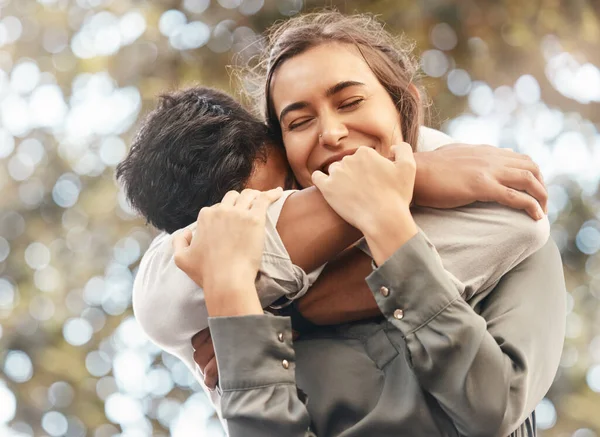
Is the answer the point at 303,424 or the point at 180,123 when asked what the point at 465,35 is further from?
the point at 303,424

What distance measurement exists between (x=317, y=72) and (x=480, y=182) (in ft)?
0.98

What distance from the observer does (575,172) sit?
105 inches

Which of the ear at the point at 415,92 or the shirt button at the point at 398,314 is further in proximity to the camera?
the ear at the point at 415,92

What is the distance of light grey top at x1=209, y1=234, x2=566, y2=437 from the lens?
2.91ft

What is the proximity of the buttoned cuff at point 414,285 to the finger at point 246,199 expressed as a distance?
0.65 feet

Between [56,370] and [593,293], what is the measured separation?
1.75 m

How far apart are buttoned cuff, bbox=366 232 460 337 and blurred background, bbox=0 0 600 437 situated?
1.79 meters

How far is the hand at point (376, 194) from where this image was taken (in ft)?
3.02

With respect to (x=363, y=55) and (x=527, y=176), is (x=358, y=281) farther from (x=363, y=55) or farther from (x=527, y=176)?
(x=363, y=55)

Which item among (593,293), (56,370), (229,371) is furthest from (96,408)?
(229,371)

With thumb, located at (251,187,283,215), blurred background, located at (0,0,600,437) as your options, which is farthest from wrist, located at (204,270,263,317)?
blurred background, located at (0,0,600,437)

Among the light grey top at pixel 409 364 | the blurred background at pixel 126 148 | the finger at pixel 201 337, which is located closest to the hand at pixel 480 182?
the light grey top at pixel 409 364

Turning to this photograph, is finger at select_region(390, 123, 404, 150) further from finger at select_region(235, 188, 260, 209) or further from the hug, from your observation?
finger at select_region(235, 188, 260, 209)

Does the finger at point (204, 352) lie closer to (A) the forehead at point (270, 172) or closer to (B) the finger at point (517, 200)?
(A) the forehead at point (270, 172)
